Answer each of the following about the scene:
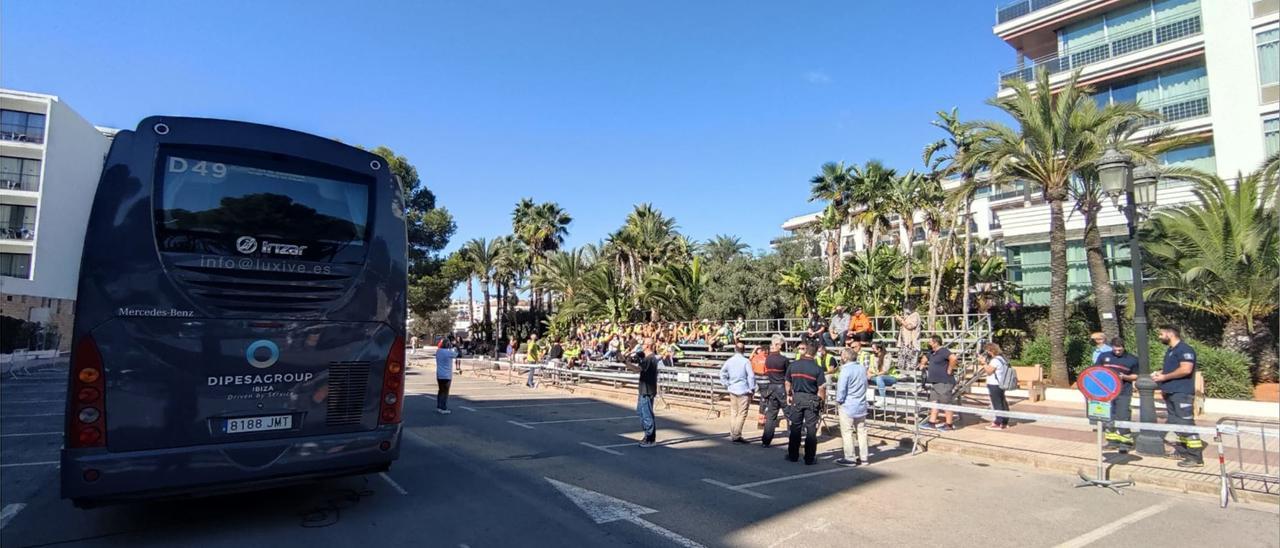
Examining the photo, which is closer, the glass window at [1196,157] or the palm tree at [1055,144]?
the palm tree at [1055,144]

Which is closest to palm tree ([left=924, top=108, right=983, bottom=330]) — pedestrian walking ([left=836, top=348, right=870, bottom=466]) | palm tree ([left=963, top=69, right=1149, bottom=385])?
palm tree ([left=963, top=69, right=1149, bottom=385])

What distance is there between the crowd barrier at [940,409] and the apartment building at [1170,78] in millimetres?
13300

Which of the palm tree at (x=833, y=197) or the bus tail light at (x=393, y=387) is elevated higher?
the palm tree at (x=833, y=197)

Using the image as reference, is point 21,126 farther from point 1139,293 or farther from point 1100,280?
point 1100,280

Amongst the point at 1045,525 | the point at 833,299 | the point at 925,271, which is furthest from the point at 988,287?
the point at 1045,525

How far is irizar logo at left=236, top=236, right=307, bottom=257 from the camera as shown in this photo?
555 centimetres

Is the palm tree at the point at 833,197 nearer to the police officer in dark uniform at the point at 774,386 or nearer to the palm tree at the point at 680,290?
the palm tree at the point at 680,290

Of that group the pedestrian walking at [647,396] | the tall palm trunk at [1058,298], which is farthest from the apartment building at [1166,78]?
the pedestrian walking at [647,396]

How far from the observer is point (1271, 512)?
6914 mm

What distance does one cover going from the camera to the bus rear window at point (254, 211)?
17.7 feet

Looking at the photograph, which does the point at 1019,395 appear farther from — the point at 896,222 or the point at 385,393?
the point at 896,222

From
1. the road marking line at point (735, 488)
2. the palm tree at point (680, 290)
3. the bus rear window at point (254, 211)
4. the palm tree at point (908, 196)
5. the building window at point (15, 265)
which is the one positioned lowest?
the road marking line at point (735, 488)

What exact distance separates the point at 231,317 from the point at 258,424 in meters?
0.93

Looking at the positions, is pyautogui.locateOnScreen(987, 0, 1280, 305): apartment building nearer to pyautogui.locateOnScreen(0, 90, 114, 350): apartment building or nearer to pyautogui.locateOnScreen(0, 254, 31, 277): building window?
pyautogui.locateOnScreen(0, 90, 114, 350): apartment building
